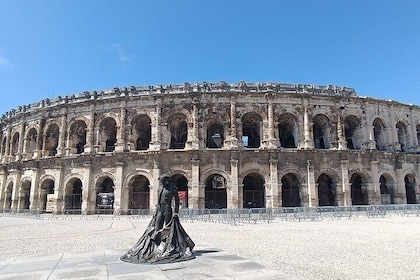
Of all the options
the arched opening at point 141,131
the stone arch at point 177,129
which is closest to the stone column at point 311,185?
the stone arch at point 177,129

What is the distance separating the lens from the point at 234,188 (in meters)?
20.6

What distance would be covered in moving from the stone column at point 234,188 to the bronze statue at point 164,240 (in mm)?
13524

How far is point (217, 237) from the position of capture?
10.2 metres

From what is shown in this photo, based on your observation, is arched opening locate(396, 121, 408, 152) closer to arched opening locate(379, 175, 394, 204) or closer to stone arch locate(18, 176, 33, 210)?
arched opening locate(379, 175, 394, 204)

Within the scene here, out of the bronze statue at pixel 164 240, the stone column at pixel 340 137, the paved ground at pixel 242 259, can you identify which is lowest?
the paved ground at pixel 242 259

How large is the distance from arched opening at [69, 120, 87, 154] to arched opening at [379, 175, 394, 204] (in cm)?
2509

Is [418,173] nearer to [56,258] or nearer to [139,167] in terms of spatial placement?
[139,167]

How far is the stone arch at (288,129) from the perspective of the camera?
22672 mm

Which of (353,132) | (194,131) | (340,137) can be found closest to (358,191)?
(353,132)

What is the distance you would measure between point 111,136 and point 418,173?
26.0 meters

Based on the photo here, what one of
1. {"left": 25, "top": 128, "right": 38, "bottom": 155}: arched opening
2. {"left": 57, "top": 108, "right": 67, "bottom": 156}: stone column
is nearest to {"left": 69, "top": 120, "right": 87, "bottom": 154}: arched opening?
{"left": 57, "top": 108, "right": 67, "bottom": 156}: stone column

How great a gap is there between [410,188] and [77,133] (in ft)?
94.8

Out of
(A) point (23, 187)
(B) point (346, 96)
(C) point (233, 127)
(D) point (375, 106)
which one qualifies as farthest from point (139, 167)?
(D) point (375, 106)

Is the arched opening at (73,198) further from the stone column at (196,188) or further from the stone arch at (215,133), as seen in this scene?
the stone arch at (215,133)
